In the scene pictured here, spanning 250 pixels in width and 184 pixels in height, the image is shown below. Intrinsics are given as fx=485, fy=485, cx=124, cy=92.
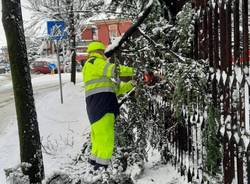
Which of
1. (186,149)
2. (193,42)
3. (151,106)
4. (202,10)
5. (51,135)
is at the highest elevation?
(202,10)

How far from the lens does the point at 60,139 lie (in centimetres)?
1078

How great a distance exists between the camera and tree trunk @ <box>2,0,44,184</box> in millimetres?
6789

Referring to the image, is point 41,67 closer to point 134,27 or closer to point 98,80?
point 98,80

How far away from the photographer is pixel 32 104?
703 cm

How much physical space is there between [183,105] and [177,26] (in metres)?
0.90

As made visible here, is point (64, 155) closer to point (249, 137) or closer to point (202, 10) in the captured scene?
point (202, 10)

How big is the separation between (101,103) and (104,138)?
1.51ft

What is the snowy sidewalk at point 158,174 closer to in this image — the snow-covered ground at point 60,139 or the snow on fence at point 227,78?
the snow-covered ground at point 60,139

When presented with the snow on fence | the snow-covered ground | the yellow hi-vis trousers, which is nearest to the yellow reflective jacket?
the yellow hi-vis trousers

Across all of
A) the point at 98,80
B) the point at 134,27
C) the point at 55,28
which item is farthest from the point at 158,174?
the point at 55,28

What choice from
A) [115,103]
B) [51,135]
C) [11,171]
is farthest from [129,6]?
[51,135]

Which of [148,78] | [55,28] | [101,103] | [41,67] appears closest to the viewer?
[148,78]

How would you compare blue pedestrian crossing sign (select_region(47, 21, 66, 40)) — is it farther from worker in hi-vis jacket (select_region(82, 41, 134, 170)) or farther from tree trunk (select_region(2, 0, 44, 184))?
worker in hi-vis jacket (select_region(82, 41, 134, 170))

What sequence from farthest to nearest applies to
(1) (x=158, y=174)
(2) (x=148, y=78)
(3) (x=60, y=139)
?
(3) (x=60, y=139), (1) (x=158, y=174), (2) (x=148, y=78)
